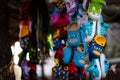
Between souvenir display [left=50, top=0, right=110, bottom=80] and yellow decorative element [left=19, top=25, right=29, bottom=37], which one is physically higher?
yellow decorative element [left=19, top=25, right=29, bottom=37]

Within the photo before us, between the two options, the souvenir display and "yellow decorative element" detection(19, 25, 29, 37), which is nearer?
the souvenir display

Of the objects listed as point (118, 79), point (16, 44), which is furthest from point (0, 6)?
point (118, 79)

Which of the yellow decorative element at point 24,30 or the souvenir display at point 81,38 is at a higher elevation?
the yellow decorative element at point 24,30

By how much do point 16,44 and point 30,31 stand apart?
0.56 ft

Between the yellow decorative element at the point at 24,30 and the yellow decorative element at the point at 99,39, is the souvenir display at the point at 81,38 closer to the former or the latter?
the yellow decorative element at the point at 99,39

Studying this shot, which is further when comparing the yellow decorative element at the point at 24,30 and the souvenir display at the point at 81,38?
the yellow decorative element at the point at 24,30

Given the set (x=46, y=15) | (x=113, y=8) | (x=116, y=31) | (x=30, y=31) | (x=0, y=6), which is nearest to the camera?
(x=0, y=6)

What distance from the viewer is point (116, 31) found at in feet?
10.0

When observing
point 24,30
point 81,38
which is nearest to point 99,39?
Result: point 81,38

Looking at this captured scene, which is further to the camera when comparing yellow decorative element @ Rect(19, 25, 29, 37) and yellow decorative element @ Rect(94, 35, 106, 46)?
yellow decorative element @ Rect(19, 25, 29, 37)

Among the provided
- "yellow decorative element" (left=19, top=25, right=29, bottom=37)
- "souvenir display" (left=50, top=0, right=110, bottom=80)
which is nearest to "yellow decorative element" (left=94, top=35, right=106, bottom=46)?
"souvenir display" (left=50, top=0, right=110, bottom=80)

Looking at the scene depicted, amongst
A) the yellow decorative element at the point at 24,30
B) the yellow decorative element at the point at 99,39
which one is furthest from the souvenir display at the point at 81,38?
the yellow decorative element at the point at 24,30

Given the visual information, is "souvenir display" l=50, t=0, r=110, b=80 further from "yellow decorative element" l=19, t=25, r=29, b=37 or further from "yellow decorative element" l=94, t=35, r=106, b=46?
"yellow decorative element" l=19, t=25, r=29, b=37

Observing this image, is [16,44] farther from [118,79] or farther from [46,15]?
[118,79]
